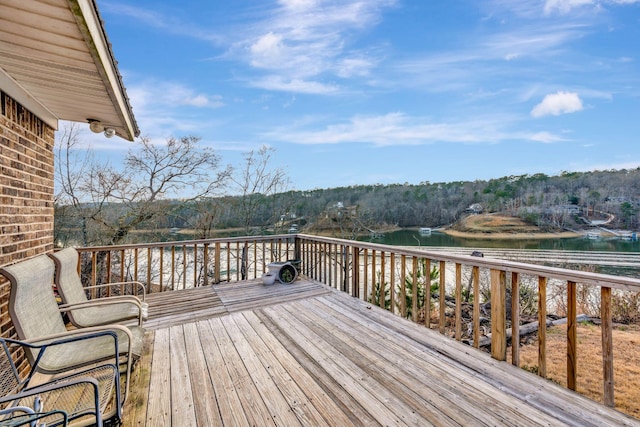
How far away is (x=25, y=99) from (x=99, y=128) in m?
0.85

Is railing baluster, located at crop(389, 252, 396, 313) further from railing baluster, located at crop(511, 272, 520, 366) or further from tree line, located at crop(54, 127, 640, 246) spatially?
tree line, located at crop(54, 127, 640, 246)

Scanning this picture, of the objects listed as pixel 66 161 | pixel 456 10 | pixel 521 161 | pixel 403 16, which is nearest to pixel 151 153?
pixel 66 161

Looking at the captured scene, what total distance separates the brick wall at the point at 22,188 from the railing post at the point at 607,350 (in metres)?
4.33

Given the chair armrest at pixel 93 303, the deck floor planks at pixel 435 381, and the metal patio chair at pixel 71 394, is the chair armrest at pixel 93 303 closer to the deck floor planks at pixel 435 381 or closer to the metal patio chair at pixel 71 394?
the metal patio chair at pixel 71 394

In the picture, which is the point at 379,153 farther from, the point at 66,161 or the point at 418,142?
the point at 66,161

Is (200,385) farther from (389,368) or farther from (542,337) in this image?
(542,337)

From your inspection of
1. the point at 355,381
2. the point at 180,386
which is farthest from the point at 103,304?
the point at 355,381

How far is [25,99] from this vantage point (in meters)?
2.47

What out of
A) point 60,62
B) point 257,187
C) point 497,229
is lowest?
point 497,229

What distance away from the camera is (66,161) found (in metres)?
7.34

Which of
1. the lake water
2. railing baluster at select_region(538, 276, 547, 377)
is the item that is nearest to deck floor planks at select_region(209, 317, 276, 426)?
railing baluster at select_region(538, 276, 547, 377)

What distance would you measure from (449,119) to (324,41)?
9103 mm

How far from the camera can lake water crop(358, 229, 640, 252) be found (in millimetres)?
16859

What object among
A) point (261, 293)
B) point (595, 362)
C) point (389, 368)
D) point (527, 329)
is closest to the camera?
point (389, 368)
